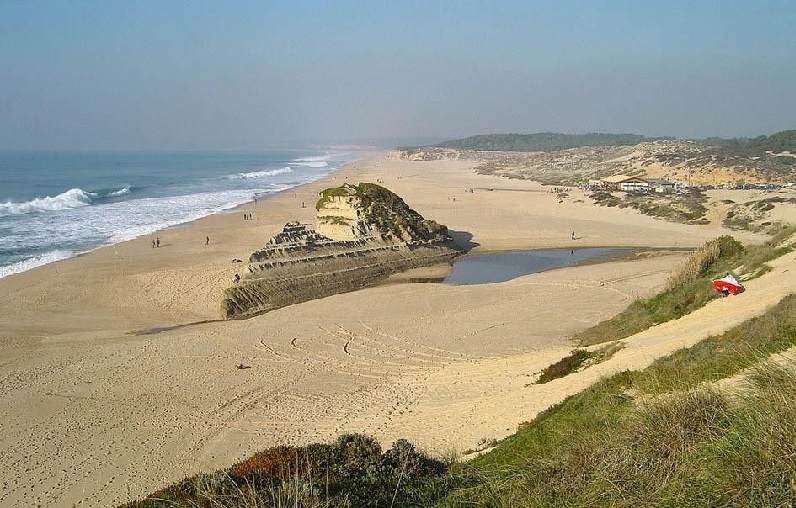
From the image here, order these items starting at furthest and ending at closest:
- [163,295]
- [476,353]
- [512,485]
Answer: [163,295], [476,353], [512,485]

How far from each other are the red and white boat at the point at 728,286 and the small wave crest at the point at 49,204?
52.1m

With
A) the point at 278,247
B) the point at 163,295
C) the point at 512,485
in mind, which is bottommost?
the point at 163,295

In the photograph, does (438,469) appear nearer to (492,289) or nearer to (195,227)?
(492,289)

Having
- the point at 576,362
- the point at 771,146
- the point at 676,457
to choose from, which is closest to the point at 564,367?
the point at 576,362

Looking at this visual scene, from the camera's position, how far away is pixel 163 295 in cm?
2400

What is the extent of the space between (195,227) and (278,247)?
16.7m

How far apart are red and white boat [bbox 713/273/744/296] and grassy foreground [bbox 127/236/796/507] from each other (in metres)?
5.41

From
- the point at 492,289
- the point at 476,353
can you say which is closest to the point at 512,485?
the point at 476,353

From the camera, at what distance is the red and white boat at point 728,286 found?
14.2 m

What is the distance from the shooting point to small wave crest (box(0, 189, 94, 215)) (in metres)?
50.3

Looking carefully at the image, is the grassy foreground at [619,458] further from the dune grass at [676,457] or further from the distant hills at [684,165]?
the distant hills at [684,165]

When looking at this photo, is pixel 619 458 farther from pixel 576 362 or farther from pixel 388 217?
pixel 388 217

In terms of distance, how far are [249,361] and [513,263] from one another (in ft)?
57.9

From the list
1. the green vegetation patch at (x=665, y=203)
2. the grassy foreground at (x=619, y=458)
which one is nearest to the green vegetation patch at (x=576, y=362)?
the grassy foreground at (x=619, y=458)
